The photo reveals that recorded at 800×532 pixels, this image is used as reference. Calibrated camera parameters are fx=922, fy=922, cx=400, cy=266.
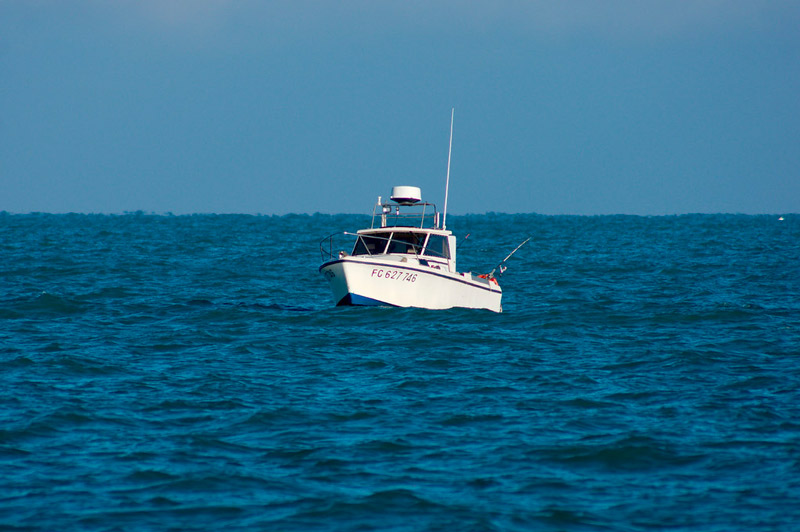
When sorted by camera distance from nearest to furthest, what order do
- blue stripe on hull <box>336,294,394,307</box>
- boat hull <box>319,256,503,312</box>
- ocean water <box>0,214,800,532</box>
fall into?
ocean water <box>0,214,800,532</box>
boat hull <box>319,256,503,312</box>
blue stripe on hull <box>336,294,394,307</box>

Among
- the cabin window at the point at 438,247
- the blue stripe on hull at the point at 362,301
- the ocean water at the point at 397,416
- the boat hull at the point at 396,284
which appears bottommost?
the ocean water at the point at 397,416

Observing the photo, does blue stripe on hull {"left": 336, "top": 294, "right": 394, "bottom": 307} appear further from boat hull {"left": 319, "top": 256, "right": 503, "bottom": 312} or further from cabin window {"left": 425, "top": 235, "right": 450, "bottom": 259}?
cabin window {"left": 425, "top": 235, "right": 450, "bottom": 259}

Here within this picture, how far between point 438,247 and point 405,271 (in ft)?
5.05

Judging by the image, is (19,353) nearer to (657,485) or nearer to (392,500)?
(392,500)

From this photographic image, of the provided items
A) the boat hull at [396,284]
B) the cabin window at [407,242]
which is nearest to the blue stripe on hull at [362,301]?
the boat hull at [396,284]

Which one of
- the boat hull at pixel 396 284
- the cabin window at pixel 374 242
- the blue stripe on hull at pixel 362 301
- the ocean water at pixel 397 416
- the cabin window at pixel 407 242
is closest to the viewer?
the ocean water at pixel 397 416

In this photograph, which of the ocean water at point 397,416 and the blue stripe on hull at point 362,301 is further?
the blue stripe on hull at point 362,301

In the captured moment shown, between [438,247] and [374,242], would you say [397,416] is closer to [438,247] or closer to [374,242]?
[438,247]

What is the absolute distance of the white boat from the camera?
72.6 feet

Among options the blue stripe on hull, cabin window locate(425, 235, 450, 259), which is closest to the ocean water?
the blue stripe on hull

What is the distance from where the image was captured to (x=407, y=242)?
2305 cm

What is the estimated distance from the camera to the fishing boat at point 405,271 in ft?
72.6

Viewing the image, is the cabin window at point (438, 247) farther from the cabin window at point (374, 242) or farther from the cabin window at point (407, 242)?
the cabin window at point (374, 242)

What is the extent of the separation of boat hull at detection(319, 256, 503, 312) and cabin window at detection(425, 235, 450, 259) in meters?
0.76
